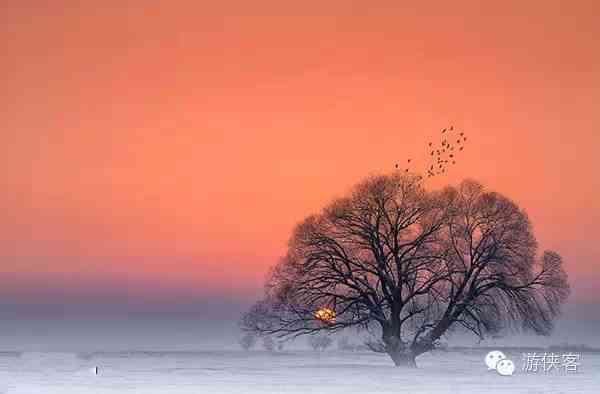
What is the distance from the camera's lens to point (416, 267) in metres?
58.8

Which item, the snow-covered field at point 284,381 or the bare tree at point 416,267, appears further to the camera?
the bare tree at point 416,267

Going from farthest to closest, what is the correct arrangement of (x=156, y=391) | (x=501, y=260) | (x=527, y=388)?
(x=501, y=260) → (x=527, y=388) → (x=156, y=391)

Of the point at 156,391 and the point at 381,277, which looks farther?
the point at 381,277

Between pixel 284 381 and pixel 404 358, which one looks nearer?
pixel 284 381

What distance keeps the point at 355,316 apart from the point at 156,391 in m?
21.4

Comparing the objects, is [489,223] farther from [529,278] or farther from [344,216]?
[344,216]

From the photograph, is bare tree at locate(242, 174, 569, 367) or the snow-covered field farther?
bare tree at locate(242, 174, 569, 367)

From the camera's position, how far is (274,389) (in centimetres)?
4147

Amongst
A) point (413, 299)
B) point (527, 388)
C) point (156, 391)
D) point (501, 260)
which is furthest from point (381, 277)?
point (156, 391)

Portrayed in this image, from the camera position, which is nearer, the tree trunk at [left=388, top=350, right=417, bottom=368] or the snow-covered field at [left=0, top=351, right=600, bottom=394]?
the snow-covered field at [left=0, top=351, right=600, bottom=394]

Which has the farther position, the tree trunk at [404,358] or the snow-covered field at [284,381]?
the tree trunk at [404,358]

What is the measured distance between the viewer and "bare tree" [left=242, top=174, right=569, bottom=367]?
193 feet

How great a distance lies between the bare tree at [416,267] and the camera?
5878cm

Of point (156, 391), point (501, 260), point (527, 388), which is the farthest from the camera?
point (501, 260)
